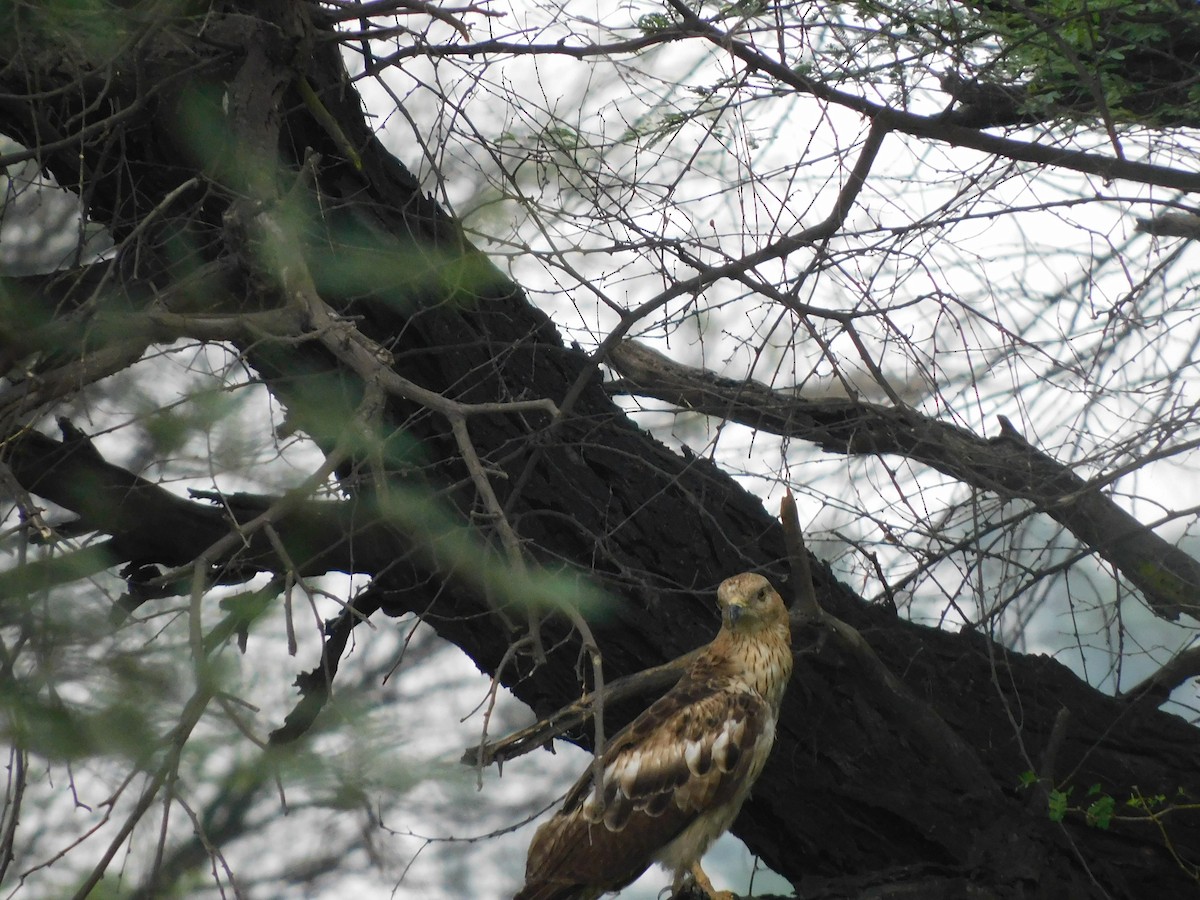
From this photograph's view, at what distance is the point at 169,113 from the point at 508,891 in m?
2.54

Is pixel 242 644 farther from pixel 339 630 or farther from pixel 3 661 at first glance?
pixel 339 630

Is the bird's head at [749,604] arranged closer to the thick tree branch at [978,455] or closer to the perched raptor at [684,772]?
the perched raptor at [684,772]

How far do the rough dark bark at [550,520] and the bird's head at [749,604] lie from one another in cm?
10

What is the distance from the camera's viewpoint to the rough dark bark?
76.6 inches

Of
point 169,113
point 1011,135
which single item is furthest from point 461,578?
point 1011,135

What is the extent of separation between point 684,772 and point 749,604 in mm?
283

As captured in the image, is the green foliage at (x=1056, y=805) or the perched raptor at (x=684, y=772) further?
the green foliage at (x=1056, y=805)

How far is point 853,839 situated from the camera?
2.14 metres

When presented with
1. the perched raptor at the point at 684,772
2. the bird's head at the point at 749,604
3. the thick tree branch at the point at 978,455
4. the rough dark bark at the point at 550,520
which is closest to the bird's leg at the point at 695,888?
the perched raptor at the point at 684,772

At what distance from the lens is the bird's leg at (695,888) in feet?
6.24

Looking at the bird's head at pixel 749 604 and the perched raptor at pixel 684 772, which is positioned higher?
the bird's head at pixel 749 604

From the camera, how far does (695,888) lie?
77.3 inches

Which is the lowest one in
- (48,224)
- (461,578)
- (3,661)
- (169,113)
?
(3,661)

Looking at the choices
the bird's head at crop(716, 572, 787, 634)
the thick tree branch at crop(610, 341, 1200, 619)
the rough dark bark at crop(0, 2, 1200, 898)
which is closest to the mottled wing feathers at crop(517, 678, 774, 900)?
the bird's head at crop(716, 572, 787, 634)
